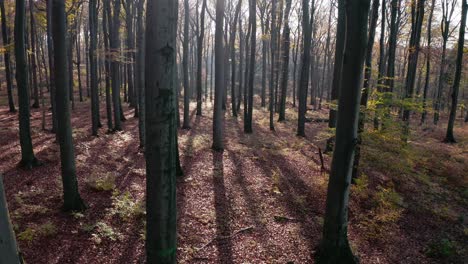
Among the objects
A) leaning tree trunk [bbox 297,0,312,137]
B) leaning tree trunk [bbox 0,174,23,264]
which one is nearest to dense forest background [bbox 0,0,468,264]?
leaning tree trunk [bbox 0,174,23,264]

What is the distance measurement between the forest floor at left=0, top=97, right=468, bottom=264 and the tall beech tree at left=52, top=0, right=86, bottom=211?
Answer: 453 millimetres

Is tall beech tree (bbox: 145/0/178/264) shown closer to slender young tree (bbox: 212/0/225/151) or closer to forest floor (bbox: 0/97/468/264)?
forest floor (bbox: 0/97/468/264)

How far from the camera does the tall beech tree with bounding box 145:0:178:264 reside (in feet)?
11.0

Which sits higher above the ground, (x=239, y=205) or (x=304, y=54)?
(x=304, y=54)

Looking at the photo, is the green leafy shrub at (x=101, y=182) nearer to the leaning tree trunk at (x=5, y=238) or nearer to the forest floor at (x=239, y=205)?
the forest floor at (x=239, y=205)

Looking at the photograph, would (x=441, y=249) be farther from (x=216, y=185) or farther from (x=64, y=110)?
(x=64, y=110)

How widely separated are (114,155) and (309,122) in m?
16.6

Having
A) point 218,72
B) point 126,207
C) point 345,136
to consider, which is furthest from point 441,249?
point 218,72

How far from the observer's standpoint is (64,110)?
6.38 m

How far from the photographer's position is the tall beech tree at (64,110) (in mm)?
6125

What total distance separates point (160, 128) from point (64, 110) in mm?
3944

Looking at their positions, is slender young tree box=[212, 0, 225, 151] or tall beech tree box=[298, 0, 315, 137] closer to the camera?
slender young tree box=[212, 0, 225, 151]

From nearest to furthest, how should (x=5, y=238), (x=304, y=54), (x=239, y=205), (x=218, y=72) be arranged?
(x=5, y=238) → (x=239, y=205) → (x=218, y=72) → (x=304, y=54)

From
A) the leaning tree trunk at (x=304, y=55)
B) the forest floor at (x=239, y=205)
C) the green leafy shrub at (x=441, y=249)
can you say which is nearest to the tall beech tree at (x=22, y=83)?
the forest floor at (x=239, y=205)
